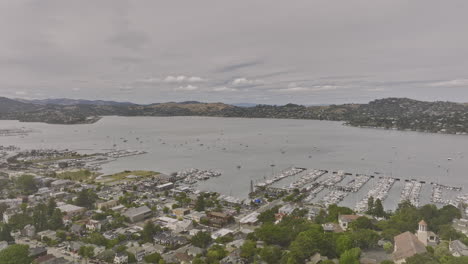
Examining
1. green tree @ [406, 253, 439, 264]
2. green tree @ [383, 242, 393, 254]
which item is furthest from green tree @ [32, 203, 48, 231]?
green tree @ [406, 253, 439, 264]

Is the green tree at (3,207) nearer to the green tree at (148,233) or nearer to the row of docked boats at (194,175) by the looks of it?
the green tree at (148,233)

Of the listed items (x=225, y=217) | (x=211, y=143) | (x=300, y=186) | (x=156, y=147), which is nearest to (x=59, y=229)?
(x=225, y=217)

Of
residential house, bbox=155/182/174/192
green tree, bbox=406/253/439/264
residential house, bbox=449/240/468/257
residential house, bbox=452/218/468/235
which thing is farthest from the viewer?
residential house, bbox=155/182/174/192

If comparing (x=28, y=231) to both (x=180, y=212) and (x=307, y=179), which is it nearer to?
(x=180, y=212)

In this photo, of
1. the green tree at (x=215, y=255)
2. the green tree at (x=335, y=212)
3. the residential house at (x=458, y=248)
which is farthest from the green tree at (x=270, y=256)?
the residential house at (x=458, y=248)

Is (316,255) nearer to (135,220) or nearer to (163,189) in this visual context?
(135,220)

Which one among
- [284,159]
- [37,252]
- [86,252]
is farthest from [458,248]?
[284,159]

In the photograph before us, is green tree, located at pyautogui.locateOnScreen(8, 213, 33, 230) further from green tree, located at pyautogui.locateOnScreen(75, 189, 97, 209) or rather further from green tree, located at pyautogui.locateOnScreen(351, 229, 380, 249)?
green tree, located at pyautogui.locateOnScreen(351, 229, 380, 249)
